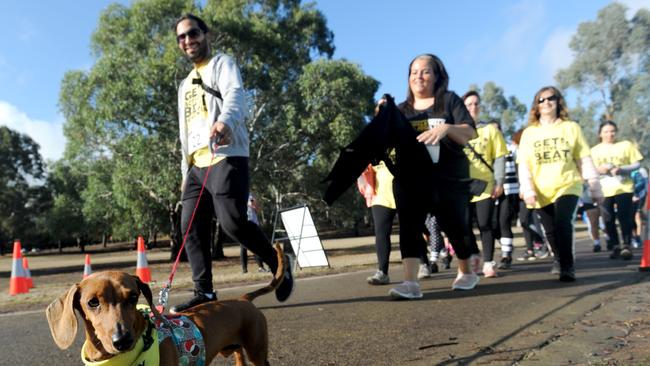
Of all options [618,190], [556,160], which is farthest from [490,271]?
[618,190]

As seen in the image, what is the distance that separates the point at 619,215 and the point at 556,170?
13.4ft

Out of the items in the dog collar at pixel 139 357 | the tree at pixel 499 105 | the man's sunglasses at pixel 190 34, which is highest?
the tree at pixel 499 105

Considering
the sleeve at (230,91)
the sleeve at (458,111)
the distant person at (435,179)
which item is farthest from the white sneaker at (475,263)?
the sleeve at (230,91)

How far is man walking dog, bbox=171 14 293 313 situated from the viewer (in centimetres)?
385

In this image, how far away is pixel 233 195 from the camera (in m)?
3.85

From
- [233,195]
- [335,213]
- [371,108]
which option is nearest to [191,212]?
[233,195]

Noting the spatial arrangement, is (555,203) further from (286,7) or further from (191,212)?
(286,7)

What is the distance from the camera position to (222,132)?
3.62 m

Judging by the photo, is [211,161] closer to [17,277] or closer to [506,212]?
[506,212]

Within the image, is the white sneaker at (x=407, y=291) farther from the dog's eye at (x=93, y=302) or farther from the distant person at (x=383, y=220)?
the dog's eye at (x=93, y=302)

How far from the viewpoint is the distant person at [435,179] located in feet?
15.3

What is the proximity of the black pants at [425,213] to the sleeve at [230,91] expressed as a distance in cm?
174

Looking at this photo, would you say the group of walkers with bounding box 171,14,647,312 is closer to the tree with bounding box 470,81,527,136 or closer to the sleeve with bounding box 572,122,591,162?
the sleeve with bounding box 572,122,591,162

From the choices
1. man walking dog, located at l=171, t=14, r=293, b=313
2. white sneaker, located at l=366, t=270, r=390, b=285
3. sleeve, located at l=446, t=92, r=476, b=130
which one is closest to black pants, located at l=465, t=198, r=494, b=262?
white sneaker, located at l=366, t=270, r=390, b=285
